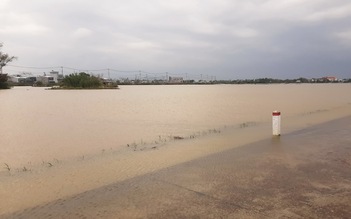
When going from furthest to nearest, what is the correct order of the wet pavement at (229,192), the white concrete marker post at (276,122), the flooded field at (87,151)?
1. the white concrete marker post at (276,122)
2. the flooded field at (87,151)
3. the wet pavement at (229,192)

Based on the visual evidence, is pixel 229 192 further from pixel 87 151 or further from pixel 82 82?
pixel 82 82

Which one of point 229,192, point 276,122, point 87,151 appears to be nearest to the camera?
point 229,192

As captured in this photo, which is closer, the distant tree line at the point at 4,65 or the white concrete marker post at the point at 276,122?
the white concrete marker post at the point at 276,122

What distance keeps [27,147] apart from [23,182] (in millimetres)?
4326

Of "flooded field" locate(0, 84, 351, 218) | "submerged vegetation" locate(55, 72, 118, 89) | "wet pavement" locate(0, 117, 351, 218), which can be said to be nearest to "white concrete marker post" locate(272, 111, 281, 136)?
"flooded field" locate(0, 84, 351, 218)

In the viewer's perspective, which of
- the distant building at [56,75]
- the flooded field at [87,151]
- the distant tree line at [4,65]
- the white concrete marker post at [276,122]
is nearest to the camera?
the flooded field at [87,151]

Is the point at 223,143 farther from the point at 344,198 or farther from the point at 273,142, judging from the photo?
the point at 344,198

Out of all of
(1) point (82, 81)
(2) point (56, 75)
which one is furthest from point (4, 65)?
(2) point (56, 75)

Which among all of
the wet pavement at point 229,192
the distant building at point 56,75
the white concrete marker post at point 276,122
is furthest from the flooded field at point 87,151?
the distant building at point 56,75

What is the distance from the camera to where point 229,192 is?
5465 mm

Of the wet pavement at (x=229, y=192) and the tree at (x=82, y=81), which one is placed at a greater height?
the tree at (x=82, y=81)

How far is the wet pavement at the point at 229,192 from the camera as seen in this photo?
4.68m

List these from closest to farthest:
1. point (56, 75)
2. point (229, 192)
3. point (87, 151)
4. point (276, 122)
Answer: point (229, 192), point (87, 151), point (276, 122), point (56, 75)

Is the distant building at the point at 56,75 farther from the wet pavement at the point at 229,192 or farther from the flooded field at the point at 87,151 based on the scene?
the wet pavement at the point at 229,192
